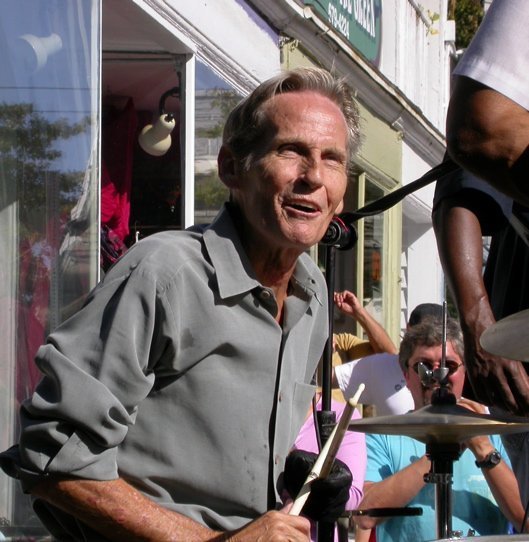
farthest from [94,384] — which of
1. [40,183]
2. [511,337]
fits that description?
[40,183]

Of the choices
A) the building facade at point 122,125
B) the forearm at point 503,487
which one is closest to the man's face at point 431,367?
the forearm at point 503,487

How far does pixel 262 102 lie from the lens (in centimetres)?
269

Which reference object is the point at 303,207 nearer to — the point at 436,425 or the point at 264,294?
the point at 264,294

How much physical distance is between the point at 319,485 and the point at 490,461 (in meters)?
2.18

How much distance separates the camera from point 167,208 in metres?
6.60

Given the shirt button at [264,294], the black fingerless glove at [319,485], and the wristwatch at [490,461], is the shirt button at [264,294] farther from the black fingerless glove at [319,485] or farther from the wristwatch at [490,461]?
the wristwatch at [490,461]

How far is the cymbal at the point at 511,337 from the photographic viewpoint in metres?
1.96

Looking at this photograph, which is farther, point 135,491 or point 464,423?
point 464,423

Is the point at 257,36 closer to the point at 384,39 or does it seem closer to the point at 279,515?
the point at 384,39

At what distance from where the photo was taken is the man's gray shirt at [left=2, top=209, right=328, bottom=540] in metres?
2.27

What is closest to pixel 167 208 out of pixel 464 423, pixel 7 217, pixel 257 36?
pixel 257 36

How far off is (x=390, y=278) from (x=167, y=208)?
5.47m

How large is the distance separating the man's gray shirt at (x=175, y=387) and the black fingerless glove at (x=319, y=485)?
4 centimetres

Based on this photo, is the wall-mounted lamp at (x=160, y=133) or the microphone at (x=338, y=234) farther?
the wall-mounted lamp at (x=160, y=133)
